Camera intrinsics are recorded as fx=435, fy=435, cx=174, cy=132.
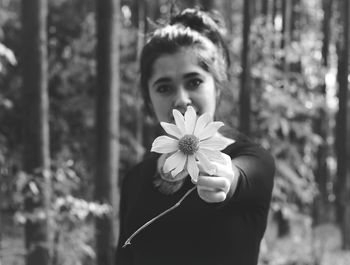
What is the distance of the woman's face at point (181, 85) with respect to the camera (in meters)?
1.00

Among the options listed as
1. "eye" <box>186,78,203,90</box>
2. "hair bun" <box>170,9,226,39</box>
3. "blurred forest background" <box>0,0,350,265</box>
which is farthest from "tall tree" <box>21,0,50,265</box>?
"eye" <box>186,78,203,90</box>

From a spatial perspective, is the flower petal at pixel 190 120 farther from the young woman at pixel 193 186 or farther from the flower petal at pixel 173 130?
the young woman at pixel 193 186

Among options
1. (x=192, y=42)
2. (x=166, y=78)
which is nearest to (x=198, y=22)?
(x=192, y=42)

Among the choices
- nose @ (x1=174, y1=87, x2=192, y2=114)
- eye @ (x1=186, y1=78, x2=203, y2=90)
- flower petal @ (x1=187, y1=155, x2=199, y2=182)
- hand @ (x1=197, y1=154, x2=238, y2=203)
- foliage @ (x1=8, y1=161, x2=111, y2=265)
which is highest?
eye @ (x1=186, y1=78, x2=203, y2=90)

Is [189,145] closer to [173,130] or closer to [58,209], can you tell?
[173,130]

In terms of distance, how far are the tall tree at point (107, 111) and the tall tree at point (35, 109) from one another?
0.46m

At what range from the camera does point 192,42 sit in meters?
1.08

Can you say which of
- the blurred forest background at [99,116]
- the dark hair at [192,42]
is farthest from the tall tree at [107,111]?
the dark hair at [192,42]

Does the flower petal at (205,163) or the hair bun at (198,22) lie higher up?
the hair bun at (198,22)

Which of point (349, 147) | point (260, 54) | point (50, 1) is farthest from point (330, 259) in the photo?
point (50, 1)

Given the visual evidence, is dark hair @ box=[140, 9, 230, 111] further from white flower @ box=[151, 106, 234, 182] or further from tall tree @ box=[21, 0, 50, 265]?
tall tree @ box=[21, 0, 50, 265]

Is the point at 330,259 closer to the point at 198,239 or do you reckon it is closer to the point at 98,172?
the point at 98,172

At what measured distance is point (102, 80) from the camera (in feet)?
11.6

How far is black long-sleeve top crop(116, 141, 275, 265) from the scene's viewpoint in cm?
93
